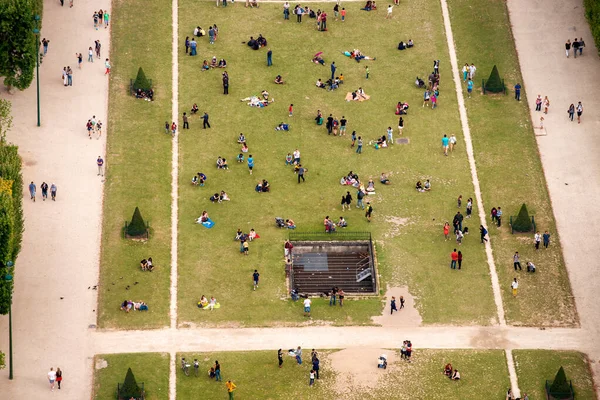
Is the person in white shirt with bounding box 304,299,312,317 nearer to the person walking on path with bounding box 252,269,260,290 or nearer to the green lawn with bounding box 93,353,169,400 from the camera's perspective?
the person walking on path with bounding box 252,269,260,290

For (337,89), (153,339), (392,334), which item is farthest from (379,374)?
(337,89)

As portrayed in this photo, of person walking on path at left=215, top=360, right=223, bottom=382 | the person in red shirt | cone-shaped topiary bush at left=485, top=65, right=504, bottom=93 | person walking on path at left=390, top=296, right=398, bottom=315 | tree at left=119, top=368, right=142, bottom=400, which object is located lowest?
tree at left=119, top=368, right=142, bottom=400

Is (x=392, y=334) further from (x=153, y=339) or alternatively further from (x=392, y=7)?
(x=392, y=7)

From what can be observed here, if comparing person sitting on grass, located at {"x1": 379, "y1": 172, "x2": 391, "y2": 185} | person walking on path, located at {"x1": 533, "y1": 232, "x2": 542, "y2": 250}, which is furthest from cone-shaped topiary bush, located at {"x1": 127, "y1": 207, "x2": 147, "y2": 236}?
person walking on path, located at {"x1": 533, "y1": 232, "x2": 542, "y2": 250}

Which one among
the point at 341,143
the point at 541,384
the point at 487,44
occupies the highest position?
the point at 487,44

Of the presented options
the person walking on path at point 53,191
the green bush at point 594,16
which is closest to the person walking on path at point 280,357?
the person walking on path at point 53,191

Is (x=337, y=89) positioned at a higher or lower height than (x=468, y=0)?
lower

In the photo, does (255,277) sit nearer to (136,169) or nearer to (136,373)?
(136,373)
